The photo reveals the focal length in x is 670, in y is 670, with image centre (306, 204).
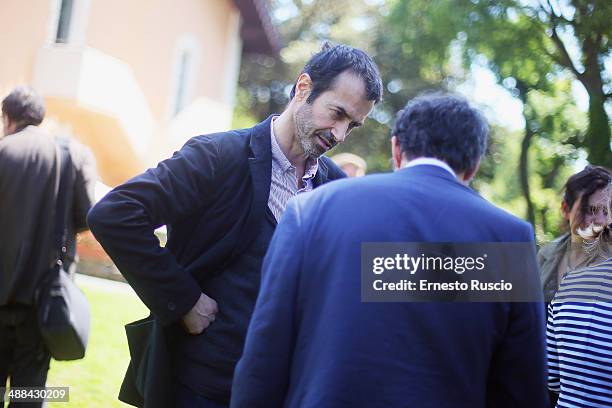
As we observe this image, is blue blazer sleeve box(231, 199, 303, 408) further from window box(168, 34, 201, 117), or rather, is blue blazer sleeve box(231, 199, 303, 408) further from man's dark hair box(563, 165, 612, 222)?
window box(168, 34, 201, 117)

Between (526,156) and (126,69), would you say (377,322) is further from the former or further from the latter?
(526,156)

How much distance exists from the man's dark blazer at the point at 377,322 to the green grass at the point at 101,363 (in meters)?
3.31

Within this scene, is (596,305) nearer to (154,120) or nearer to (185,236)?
(185,236)

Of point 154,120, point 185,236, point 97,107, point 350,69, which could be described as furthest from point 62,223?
point 154,120

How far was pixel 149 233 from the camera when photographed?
7.25 ft

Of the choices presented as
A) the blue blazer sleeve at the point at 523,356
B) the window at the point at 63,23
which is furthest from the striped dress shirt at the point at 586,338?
the window at the point at 63,23

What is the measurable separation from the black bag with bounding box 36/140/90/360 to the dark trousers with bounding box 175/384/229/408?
139cm

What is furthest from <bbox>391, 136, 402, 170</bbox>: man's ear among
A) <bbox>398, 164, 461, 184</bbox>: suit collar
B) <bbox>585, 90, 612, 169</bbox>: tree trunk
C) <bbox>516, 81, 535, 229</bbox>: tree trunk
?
<bbox>516, 81, 535, 229</bbox>: tree trunk

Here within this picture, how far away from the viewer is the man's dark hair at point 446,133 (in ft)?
6.27

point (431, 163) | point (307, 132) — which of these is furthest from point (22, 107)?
point (431, 163)

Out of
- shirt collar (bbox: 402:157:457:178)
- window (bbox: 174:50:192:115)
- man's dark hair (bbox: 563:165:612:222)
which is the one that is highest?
window (bbox: 174:50:192:115)

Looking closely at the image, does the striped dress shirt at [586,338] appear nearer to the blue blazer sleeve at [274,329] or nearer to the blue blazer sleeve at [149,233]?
the blue blazer sleeve at [274,329]

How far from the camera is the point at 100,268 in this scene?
30.9 feet

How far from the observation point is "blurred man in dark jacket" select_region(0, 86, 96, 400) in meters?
3.53
